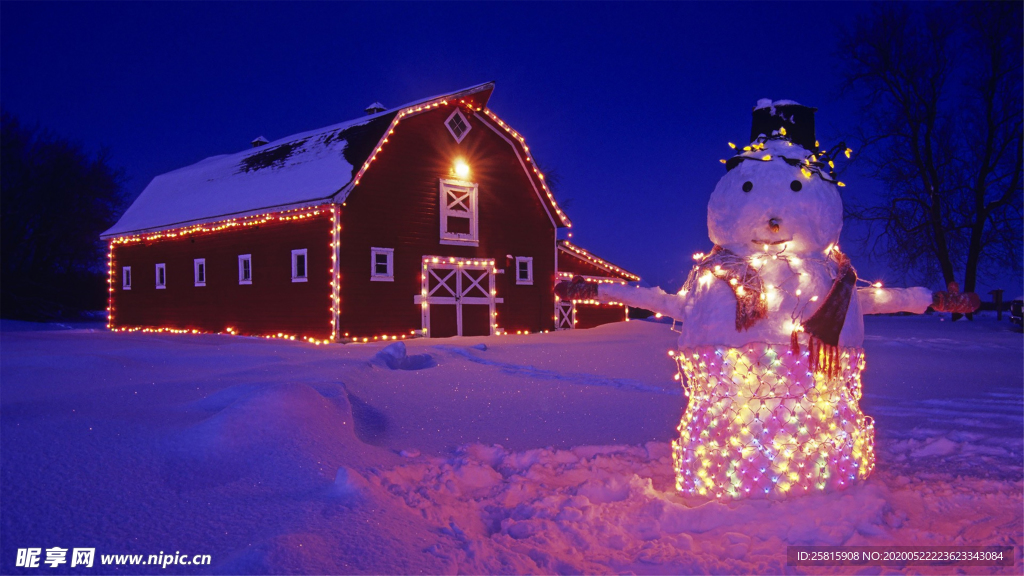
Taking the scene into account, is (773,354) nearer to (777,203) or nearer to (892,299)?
(777,203)

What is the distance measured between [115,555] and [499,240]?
1459 centimetres

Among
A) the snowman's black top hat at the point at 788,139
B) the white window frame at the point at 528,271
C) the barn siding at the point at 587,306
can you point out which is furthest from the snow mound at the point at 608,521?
the barn siding at the point at 587,306

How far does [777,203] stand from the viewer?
159 inches

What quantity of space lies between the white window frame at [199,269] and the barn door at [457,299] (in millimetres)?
6474

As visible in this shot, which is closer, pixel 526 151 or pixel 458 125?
pixel 458 125

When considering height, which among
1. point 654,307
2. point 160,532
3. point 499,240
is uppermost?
point 499,240

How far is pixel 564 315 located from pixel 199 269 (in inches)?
395

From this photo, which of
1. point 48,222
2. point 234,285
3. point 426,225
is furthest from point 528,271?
point 48,222

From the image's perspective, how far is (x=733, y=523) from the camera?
3.70m

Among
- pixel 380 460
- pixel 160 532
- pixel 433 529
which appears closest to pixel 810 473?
pixel 433 529

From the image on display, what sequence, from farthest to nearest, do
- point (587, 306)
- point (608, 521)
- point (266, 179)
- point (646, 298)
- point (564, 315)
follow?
point (587, 306)
point (564, 315)
point (266, 179)
point (646, 298)
point (608, 521)

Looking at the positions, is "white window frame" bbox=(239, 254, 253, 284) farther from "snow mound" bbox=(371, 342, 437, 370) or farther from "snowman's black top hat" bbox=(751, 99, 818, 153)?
Result: "snowman's black top hat" bbox=(751, 99, 818, 153)

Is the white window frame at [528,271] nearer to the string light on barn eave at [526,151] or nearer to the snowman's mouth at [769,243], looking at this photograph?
the string light on barn eave at [526,151]

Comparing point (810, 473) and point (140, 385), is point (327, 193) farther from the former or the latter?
point (810, 473)
